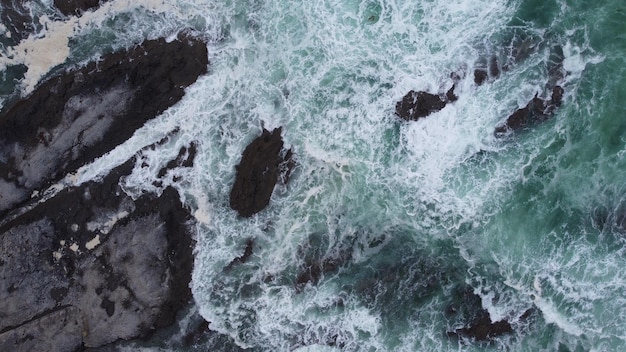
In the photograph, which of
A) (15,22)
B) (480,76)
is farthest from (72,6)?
(480,76)

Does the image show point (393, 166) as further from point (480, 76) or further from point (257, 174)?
point (257, 174)

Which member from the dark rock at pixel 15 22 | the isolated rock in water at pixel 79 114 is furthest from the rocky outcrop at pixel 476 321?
the dark rock at pixel 15 22

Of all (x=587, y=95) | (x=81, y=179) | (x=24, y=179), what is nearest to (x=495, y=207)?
(x=587, y=95)

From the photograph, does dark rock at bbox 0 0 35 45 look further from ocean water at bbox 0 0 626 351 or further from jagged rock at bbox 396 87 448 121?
jagged rock at bbox 396 87 448 121

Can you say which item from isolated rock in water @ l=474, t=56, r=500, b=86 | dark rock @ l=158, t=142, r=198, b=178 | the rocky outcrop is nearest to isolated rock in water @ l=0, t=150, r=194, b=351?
dark rock @ l=158, t=142, r=198, b=178

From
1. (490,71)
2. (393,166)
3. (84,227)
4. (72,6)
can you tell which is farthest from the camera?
(72,6)

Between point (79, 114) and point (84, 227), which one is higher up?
point (79, 114)

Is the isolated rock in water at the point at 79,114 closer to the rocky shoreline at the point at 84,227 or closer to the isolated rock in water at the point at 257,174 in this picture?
the rocky shoreline at the point at 84,227
